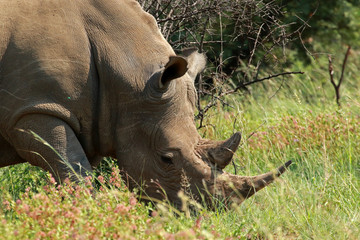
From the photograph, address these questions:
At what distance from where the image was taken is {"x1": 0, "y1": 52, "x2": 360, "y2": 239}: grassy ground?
4043 millimetres

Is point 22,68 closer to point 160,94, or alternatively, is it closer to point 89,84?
point 89,84

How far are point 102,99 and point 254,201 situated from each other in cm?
169

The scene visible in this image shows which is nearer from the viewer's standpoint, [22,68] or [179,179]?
[22,68]

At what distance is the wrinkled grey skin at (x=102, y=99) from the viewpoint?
17.7 ft

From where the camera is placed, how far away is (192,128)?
5.89 meters

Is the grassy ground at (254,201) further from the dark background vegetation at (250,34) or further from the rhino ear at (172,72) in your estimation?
the rhino ear at (172,72)

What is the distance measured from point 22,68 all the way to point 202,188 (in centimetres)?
172

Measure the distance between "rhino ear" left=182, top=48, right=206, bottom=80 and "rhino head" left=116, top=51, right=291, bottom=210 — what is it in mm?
570

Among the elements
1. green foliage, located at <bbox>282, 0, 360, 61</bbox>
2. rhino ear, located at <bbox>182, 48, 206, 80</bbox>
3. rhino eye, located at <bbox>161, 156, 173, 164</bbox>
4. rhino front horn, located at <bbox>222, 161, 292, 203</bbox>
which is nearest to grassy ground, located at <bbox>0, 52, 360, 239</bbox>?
rhino front horn, located at <bbox>222, 161, 292, 203</bbox>

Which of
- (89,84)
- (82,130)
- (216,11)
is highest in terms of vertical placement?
(216,11)

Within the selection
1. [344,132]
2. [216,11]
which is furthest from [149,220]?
[344,132]

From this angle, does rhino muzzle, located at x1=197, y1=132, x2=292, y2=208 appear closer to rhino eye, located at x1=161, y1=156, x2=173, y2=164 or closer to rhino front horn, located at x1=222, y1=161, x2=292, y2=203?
rhino front horn, located at x1=222, y1=161, x2=292, y2=203

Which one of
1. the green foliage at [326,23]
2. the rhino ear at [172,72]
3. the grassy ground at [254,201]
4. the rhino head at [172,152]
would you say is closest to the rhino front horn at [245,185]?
the rhino head at [172,152]

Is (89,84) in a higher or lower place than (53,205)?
higher
